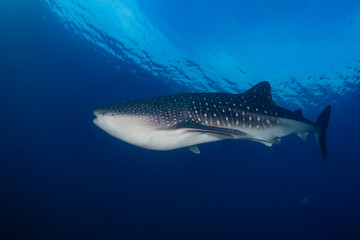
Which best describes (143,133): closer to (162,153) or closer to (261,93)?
(261,93)

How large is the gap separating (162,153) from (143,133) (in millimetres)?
40901

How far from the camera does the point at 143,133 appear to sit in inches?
152

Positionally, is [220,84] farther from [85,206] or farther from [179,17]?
[85,206]

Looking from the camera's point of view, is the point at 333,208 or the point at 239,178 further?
the point at 239,178

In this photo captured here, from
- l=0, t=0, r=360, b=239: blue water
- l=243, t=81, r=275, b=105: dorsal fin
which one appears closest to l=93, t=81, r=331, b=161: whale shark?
l=243, t=81, r=275, b=105: dorsal fin

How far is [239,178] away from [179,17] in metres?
49.4

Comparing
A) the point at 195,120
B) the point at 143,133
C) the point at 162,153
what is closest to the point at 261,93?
the point at 195,120

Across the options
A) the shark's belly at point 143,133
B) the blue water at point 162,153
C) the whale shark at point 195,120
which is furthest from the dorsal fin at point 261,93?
the blue water at point 162,153

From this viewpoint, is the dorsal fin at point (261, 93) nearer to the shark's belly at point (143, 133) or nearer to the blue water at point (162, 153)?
the shark's belly at point (143, 133)

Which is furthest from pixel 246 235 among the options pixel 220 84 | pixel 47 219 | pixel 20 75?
pixel 20 75

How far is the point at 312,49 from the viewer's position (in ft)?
69.4

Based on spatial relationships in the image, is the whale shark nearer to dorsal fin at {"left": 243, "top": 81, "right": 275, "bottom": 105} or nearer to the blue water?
dorsal fin at {"left": 243, "top": 81, "right": 275, "bottom": 105}

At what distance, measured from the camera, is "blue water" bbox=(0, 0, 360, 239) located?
836 inches

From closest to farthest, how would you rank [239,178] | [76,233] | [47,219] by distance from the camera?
[76,233]
[47,219]
[239,178]
